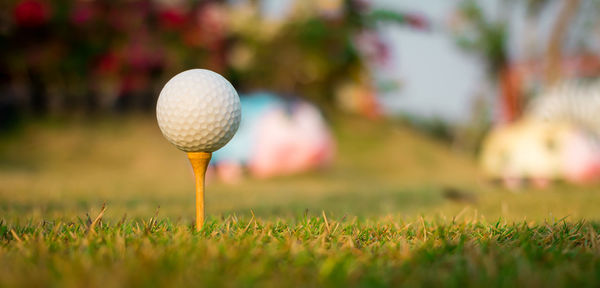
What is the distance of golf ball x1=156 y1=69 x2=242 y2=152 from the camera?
1534mm

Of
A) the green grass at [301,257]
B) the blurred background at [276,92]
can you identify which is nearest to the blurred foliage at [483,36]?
the blurred background at [276,92]

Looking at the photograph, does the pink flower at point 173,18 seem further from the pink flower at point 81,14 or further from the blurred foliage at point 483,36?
the blurred foliage at point 483,36

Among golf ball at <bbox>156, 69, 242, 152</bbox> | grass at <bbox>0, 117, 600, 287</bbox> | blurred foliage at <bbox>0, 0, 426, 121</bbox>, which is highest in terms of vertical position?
blurred foliage at <bbox>0, 0, 426, 121</bbox>

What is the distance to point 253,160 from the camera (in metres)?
5.46

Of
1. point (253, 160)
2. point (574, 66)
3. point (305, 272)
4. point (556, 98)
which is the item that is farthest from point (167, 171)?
point (574, 66)

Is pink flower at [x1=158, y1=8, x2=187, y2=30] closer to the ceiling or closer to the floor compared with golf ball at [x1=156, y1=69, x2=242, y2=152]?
closer to the ceiling

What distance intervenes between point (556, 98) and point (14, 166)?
7.93 metres

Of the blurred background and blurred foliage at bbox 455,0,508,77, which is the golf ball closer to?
the blurred background

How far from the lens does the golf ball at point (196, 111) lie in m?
1.53

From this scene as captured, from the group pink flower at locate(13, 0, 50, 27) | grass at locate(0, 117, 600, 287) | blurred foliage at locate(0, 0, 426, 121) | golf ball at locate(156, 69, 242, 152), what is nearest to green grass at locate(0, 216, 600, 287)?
grass at locate(0, 117, 600, 287)

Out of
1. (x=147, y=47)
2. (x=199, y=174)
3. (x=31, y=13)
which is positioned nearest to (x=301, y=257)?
(x=199, y=174)

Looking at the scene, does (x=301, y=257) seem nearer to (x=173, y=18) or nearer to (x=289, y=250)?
(x=289, y=250)

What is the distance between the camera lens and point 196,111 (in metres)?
1.54

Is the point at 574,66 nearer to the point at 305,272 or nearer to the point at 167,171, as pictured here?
the point at 167,171
